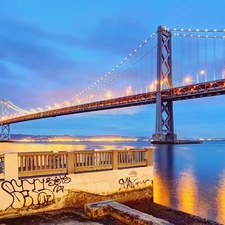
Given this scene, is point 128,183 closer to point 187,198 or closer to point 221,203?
point 187,198

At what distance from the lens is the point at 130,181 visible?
9422 mm

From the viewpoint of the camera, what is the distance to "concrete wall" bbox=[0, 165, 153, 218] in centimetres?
701

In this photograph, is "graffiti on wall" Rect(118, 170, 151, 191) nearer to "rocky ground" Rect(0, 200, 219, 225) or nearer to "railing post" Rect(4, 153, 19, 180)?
"rocky ground" Rect(0, 200, 219, 225)

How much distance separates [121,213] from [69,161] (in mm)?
2278

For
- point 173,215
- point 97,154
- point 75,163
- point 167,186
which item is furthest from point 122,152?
point 167,186

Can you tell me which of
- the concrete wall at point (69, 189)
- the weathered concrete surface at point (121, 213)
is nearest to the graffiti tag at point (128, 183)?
the concrete wall at point (69, 189)

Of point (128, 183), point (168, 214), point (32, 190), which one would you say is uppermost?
point (32, 190)

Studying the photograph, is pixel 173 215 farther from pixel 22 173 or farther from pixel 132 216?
pixel 22 173

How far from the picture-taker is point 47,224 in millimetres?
6375

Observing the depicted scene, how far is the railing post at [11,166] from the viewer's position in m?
7.04

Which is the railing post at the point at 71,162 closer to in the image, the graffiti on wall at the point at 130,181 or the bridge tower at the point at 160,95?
the graffiti on wall at the point at 130,181

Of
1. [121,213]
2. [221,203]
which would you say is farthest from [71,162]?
[221,203]

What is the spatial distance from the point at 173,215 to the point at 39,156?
180 inches

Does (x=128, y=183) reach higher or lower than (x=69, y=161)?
lower
